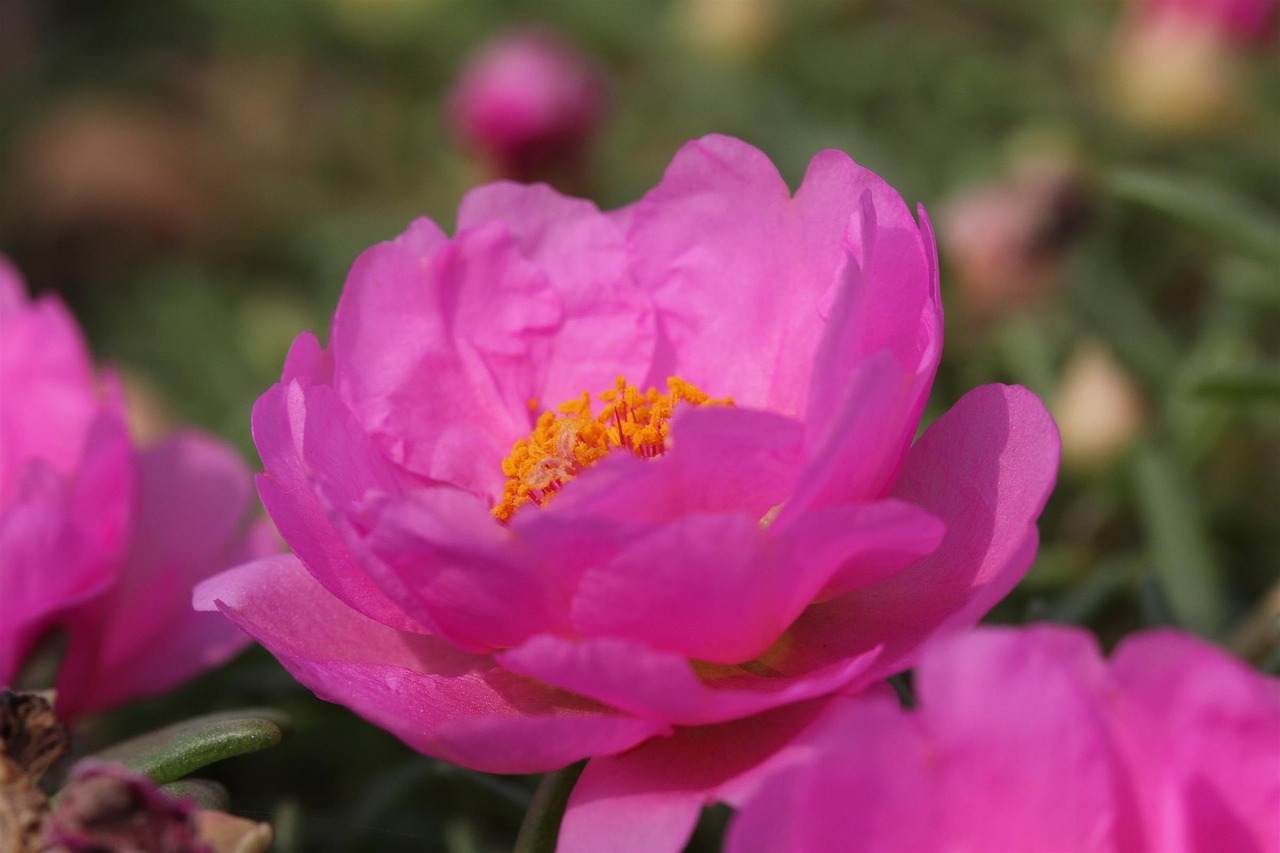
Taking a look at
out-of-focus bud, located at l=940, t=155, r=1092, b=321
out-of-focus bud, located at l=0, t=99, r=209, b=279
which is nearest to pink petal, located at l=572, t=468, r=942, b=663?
out-of-focus bud, located at l=940, t=155, r=1092, b=321

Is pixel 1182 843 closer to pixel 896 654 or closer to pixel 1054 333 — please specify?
pixel 896 654

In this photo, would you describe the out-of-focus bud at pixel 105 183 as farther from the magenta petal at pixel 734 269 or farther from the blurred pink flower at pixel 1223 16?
the magenta petal at pixel 734 269

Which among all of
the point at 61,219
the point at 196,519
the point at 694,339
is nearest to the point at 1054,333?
the point at 694,339

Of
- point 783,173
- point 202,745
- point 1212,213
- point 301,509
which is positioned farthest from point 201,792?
point 783,173

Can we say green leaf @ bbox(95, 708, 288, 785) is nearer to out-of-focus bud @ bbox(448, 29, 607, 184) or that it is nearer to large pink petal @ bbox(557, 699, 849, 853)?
large pink petal @ bbox(557, 699, 849, 853)

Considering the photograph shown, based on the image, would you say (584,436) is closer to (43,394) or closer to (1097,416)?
(43,394)
